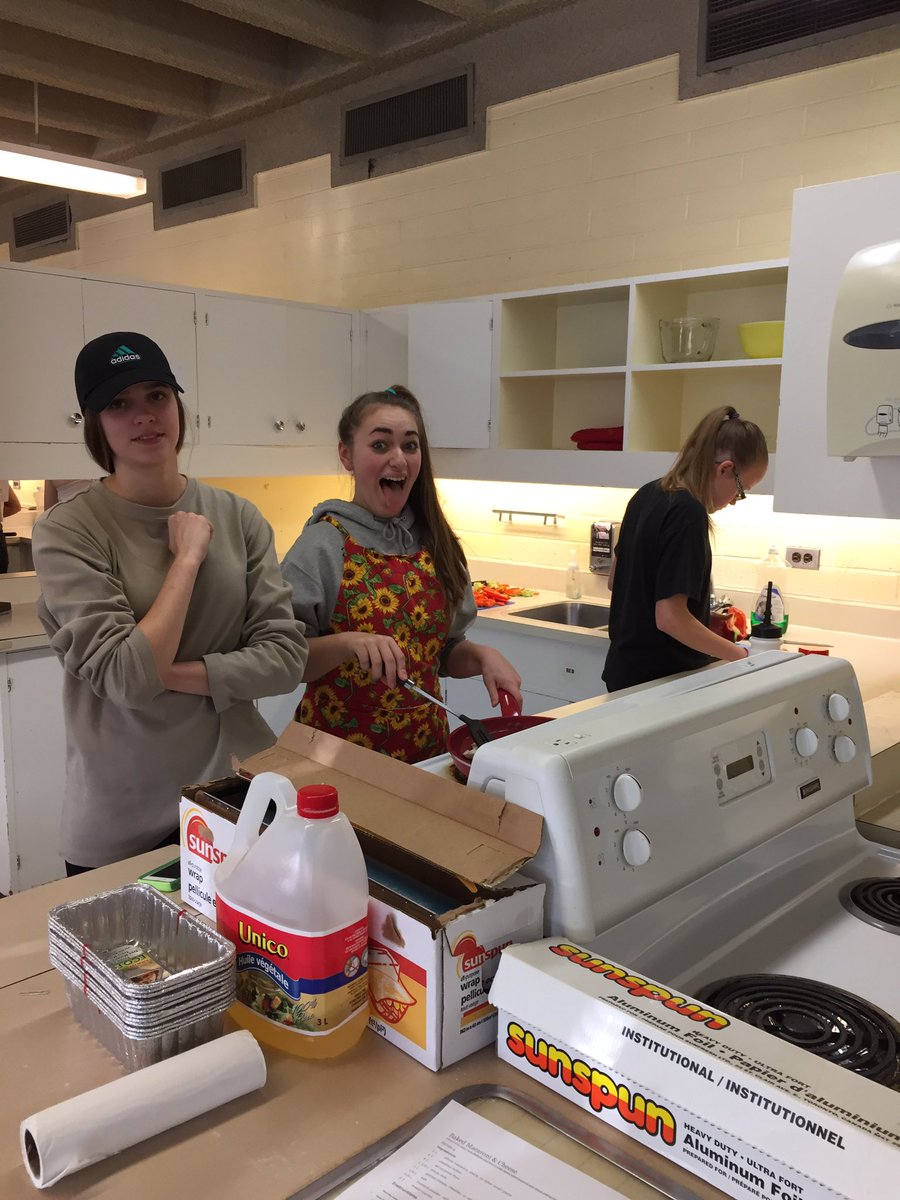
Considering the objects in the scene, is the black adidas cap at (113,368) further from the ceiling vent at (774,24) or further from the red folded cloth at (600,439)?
the ceiling vent at (774,24)

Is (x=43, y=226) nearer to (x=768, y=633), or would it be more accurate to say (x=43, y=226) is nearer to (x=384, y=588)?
(x=384, y=588)

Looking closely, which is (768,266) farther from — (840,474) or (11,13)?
(11,13)

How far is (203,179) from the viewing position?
543 centimetres

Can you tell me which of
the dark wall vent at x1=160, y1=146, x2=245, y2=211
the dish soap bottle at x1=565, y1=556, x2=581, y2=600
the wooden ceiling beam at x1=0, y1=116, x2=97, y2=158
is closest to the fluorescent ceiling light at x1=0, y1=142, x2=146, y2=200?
the dark wall vent at x1=160, y1=146, x2=245, y2=211

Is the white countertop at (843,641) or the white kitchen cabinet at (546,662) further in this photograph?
the white kitchen cabinet at (546,662)

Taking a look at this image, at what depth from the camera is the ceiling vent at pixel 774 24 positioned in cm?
301

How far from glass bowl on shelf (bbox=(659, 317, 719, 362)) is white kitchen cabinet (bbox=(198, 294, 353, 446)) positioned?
5.28ft

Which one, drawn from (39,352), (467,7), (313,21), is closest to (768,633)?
(39,352)

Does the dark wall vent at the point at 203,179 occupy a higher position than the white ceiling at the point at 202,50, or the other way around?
the white ceiling at the point at 202,50

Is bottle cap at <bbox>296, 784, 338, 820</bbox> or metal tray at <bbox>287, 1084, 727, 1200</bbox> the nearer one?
metal tray at <bbox>287, 1084, 727, 1200</bbox>

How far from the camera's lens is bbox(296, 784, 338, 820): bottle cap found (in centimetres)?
91

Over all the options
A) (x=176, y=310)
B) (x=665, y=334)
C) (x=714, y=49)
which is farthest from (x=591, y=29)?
(x=176, y=310)

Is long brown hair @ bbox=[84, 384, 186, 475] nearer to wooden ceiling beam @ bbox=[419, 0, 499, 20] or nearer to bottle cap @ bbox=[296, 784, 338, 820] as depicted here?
bottle cap @ bbox=[296, 784, 338, 820]

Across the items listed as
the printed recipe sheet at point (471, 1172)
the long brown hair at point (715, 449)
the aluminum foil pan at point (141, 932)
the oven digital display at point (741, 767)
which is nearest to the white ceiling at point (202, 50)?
the long brown hair at point (715, 449)
